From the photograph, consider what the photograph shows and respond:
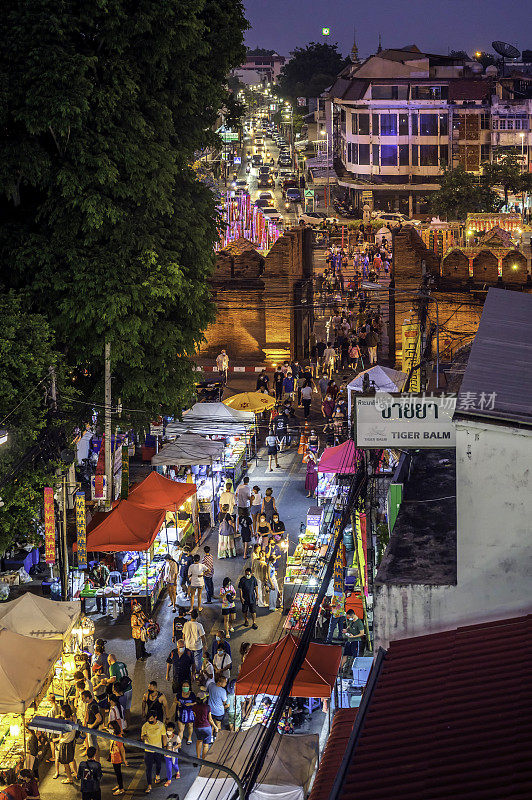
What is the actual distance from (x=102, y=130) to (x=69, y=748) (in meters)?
10.4

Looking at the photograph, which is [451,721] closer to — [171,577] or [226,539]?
[171,577]

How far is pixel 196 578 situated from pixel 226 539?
2.63 m

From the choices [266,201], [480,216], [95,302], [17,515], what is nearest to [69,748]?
[17,515]

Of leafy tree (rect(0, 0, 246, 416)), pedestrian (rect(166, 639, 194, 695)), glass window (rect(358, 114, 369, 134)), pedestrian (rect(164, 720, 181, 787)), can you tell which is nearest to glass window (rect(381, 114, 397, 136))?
glass window (rect(358, 114, 369, 134))

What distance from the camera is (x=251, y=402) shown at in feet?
94.7

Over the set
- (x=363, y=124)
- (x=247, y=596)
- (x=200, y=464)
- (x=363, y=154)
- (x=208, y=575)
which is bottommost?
(x=247, y=596)

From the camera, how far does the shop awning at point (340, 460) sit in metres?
23.6

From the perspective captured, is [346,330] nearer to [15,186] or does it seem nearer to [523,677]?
[15,186]

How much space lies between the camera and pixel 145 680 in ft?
58.6

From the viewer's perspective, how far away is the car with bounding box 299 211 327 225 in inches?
2808

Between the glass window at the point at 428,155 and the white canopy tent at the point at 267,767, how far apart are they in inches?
2626

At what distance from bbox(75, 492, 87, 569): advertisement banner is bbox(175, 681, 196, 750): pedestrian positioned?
173 inches

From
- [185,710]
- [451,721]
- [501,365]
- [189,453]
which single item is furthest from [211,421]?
[451,721]

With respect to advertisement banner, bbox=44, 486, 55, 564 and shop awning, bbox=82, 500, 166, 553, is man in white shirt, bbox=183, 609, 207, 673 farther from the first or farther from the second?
advertisement banner, bbox=44, 486, 55, 564
